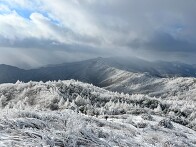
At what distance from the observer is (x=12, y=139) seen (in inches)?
355

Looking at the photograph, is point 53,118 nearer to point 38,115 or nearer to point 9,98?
point 38,115

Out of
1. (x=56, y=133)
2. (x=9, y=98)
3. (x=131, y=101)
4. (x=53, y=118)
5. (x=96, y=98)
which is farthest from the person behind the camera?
(x=131, y=101)

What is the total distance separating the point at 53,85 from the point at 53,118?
58457 millimetres

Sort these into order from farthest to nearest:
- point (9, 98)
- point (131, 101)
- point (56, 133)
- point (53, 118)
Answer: point (131, 101) < point (9, 98) < point (53, 118) < point (56, 133)

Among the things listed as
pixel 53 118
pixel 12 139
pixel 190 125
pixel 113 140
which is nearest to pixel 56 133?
pixel 12 139

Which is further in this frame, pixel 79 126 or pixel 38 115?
pixel 38 115

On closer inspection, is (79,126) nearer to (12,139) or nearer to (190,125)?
(12,139)

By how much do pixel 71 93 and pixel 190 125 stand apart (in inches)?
1211

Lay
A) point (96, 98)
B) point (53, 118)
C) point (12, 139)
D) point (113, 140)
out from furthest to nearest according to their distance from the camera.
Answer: point (96, 98), point (53, 118), point (113, 140), point (12, 139)

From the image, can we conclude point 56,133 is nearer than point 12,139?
No

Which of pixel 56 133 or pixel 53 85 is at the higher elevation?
pixel 53 85

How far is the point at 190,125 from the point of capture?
4184 centimetres

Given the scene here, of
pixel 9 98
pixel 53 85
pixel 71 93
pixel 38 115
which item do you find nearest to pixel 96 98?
pixel 71 93

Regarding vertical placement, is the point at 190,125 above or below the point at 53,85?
below
